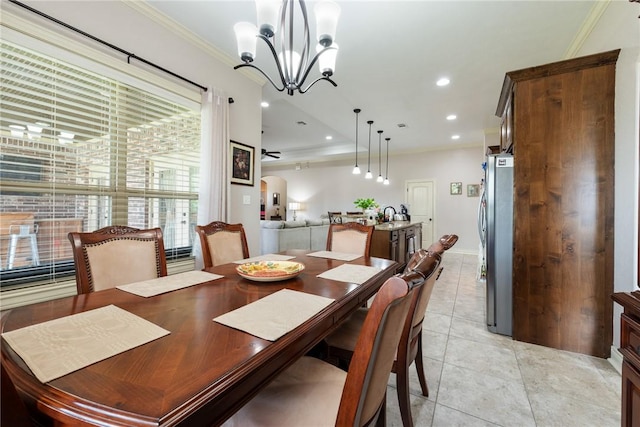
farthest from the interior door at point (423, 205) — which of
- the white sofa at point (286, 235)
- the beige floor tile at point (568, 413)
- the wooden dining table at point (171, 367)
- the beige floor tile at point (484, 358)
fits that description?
the wooden dining table at point (171, 367)

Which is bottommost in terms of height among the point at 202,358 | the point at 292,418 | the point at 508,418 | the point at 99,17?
the point at 508,418

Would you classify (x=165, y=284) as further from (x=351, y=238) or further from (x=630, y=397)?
(x=630, y=397)

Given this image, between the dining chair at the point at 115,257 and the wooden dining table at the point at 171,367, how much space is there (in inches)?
11.8

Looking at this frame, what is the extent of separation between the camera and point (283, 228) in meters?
4.62

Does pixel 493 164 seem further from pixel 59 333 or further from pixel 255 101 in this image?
pixel 59 333

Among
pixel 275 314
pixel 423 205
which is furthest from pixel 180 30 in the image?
pixel 423 205

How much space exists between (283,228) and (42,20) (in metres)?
3.46

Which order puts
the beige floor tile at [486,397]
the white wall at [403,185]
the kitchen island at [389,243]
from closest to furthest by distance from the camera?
1. the beige floor tile at [486,397]
2. the kitchen island at [389,243]
3. the white wall at [403,185]

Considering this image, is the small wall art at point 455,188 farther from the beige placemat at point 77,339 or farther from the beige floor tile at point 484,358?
the beige placemat at point 77,339

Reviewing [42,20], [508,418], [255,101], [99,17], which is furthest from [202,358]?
[255,101]

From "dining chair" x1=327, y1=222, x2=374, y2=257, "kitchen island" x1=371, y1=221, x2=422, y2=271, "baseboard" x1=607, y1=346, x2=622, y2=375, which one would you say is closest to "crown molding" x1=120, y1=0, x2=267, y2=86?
"dining chair" x1=327, y1=222, x2=374, y2=257

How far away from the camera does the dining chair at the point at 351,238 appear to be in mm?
2346

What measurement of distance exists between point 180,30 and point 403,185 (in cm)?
644

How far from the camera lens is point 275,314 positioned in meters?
0.95
